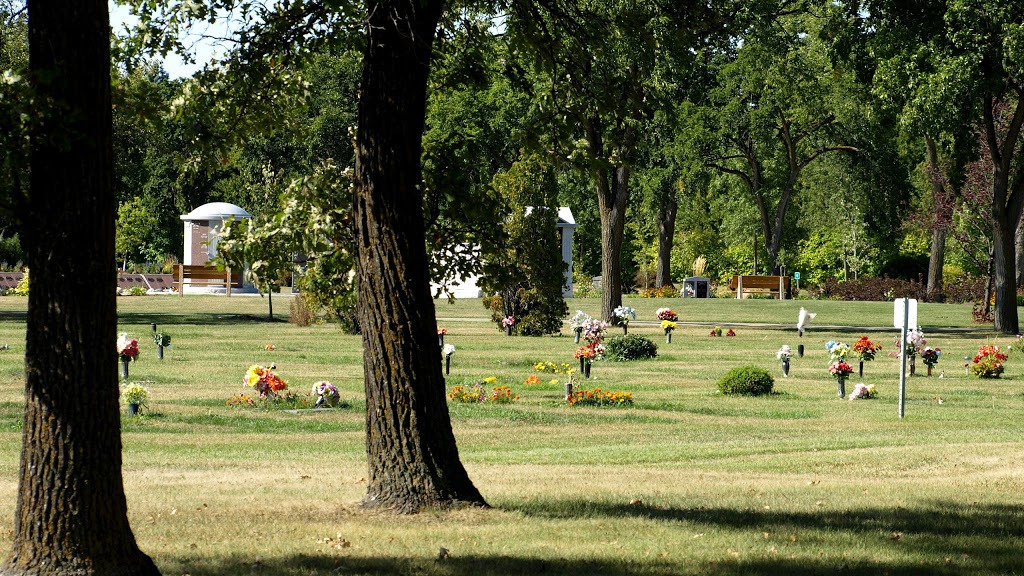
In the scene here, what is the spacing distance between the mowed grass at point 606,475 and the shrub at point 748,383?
0.29m

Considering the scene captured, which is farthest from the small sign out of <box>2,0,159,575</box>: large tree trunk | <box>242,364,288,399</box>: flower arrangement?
<box>2,0,159,575</box>: large tree trunk

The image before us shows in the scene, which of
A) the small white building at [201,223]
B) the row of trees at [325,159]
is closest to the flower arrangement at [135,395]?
the row of trees at [325,159]

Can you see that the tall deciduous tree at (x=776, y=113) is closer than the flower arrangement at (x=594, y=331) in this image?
No

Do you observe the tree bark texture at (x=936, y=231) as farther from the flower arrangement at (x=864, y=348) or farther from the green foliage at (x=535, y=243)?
the flower arrangement at (x=864, y=348)

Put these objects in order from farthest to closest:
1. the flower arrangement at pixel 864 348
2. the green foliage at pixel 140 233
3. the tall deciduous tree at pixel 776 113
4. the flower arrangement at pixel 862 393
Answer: the green foliage at pixel 140 233
the tall deciduous tree at pixel 776 113
the flower arrangement at pixel 864 348
the flower arrangement at pixel 862 393

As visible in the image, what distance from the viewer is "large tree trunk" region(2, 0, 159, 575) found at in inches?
249

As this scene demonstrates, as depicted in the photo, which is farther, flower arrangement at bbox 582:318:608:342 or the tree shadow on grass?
flower arrangement at bbox 582:318:608:342

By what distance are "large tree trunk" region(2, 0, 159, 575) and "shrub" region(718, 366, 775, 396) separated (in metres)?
15.6

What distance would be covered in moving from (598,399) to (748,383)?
2.87 meters

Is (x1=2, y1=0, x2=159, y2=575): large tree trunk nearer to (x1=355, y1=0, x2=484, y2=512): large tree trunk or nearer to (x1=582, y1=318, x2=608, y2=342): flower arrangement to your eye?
(x1=355, y1=0, x2=484, y2=512): large tree trunk

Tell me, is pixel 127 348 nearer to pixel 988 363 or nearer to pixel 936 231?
pixel 988 363

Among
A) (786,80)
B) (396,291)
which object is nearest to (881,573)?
(396,291)

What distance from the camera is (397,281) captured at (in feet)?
29.0

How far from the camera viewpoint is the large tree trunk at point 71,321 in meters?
6.32
